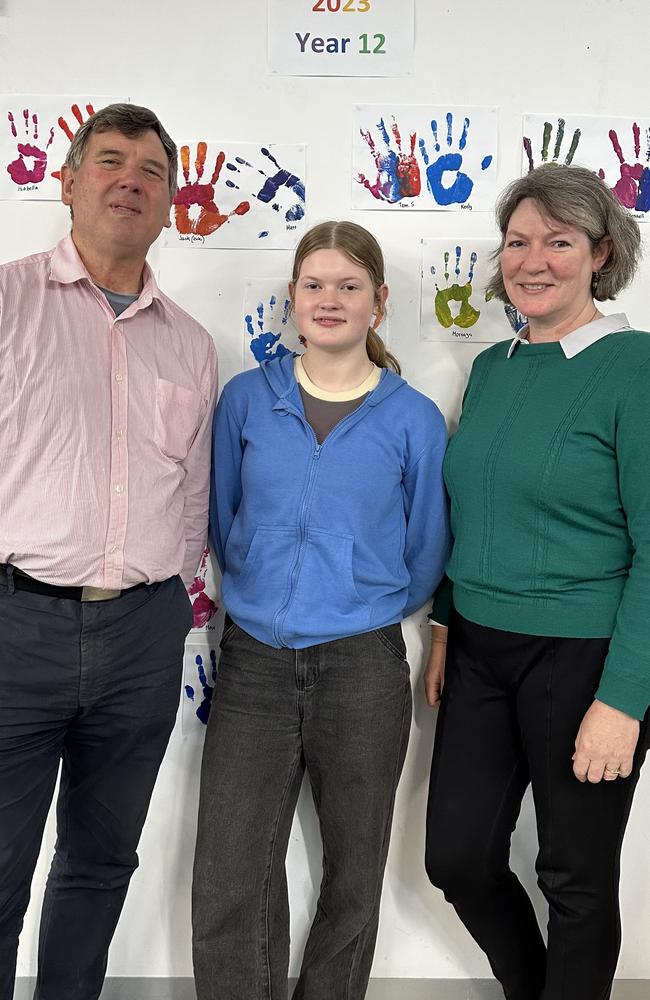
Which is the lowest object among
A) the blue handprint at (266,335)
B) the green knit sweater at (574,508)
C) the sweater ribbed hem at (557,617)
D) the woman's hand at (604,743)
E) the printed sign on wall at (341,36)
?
the woman's hand at (604,743)

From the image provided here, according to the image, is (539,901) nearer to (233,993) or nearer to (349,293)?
(233,993)

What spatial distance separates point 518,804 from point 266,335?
1.12 metres

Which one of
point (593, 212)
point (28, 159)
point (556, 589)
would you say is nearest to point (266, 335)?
point (28, 159)

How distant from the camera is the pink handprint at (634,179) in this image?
185cm

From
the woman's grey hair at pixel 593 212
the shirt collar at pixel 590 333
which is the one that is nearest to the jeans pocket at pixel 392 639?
the shirt collar at pixel 590 333

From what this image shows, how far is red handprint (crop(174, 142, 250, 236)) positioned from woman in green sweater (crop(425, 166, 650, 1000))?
2.08 ft

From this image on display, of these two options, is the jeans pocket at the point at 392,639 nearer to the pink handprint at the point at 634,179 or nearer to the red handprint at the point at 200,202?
the red handprint at the point at 200,202

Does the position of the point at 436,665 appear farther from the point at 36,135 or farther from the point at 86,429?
the point at 36,135

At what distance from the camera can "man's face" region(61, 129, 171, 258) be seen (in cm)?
152

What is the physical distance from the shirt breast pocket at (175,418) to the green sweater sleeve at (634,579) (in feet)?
2.59

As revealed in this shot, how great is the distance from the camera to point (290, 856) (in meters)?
1.97

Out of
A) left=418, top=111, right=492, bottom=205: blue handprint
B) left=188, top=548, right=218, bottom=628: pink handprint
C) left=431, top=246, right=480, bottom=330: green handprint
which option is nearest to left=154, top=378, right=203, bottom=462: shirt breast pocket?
left=188, top=548, right=218, bottom=628: pink handprint

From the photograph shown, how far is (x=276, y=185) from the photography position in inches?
73.0

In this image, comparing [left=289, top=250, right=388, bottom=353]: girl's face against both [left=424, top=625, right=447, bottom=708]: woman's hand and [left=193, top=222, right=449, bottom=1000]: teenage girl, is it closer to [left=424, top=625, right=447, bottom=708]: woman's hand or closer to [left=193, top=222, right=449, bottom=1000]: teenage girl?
[left=193, top=222, right=449, bottom=1000]: teenage girl
